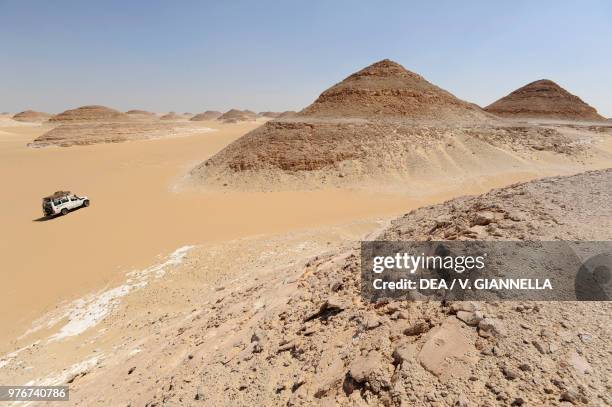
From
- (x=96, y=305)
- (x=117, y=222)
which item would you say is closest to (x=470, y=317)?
(x=96, y=305)

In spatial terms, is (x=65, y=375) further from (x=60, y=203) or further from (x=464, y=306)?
(x=60, y=203)

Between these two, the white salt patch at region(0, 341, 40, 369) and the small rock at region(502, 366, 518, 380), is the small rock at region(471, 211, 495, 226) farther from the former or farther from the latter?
the white salt patch at region(0, 341, 40, 369)

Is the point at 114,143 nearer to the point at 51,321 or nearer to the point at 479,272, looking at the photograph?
the point at 51,321

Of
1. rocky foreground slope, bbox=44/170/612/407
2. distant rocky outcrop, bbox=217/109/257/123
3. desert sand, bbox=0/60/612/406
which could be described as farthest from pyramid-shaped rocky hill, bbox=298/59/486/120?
distant rocky outcrop, bbox=217/109/257/123

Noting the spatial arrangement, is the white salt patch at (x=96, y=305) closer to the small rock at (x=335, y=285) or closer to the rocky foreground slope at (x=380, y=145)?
the small rock at (x=335, y=285)

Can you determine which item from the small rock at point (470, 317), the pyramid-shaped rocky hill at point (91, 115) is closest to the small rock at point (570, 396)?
the small rock at point (470, 317)

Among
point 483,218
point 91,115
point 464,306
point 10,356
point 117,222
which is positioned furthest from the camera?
point 91,115
